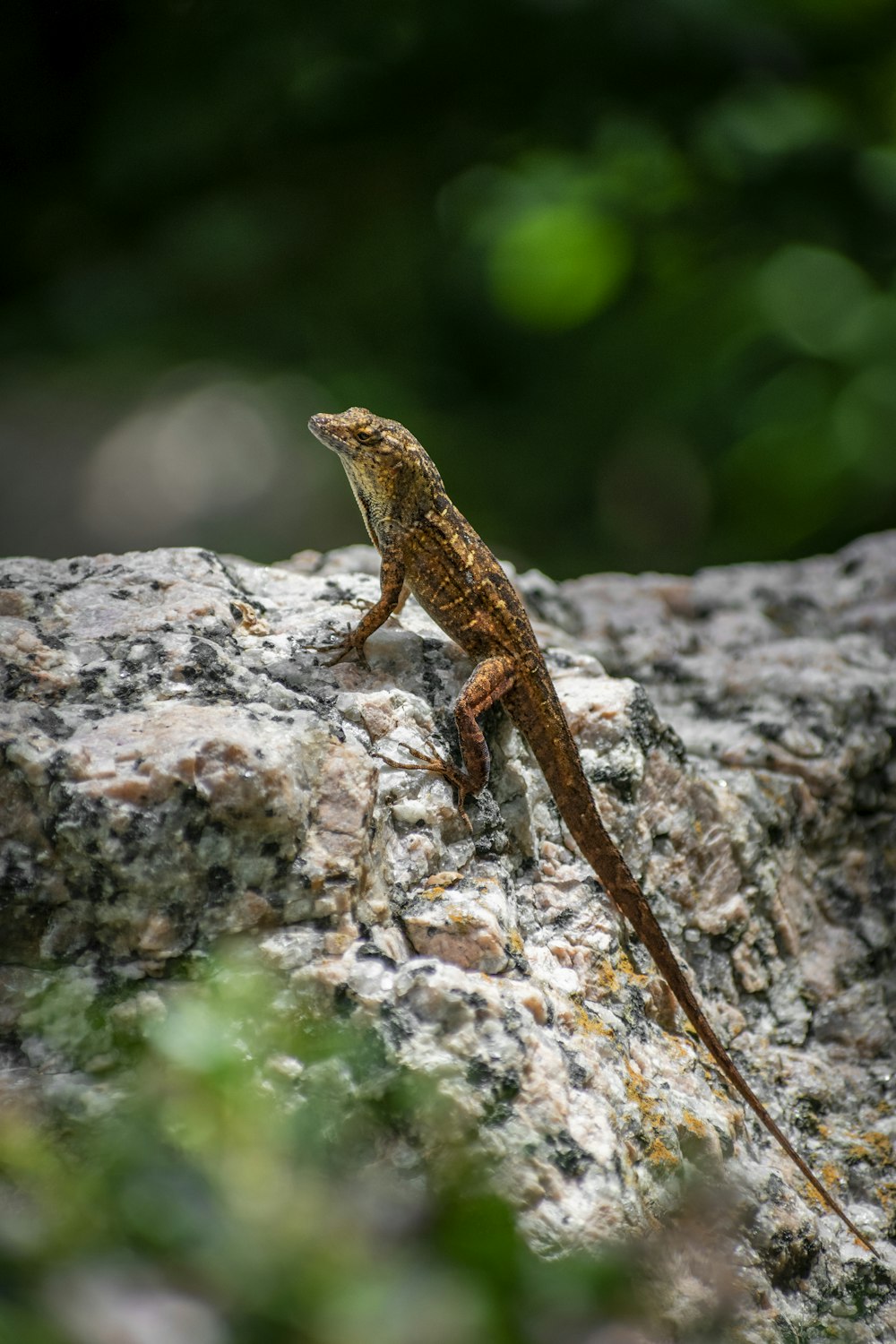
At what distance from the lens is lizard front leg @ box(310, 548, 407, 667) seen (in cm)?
284

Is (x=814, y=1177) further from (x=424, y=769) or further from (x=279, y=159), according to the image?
(x=279, y=159)

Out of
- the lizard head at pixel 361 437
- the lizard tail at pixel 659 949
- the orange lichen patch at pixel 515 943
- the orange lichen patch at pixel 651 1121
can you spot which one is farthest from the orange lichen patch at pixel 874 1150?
the lizard head at pixel 361 437

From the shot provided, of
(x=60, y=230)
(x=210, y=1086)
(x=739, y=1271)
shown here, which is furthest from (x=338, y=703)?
(x=60, y=230)

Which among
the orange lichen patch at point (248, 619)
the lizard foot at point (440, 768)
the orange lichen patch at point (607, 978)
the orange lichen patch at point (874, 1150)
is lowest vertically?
the orange lichen patch at point (874, 1150)

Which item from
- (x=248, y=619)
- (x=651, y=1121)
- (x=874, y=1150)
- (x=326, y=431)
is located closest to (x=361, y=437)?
(x=326, y=431)

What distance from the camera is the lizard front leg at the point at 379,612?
2842 mm

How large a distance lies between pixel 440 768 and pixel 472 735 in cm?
22

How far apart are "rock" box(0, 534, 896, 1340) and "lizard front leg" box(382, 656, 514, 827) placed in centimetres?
4

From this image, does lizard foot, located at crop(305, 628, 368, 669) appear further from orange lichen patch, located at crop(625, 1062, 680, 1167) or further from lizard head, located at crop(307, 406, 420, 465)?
orange lichen patch, located at crop(625, 1062, 680, 1167)

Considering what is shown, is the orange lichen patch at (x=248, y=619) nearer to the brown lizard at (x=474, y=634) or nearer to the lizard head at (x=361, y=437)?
the brown lizard at (x=474, y=634)

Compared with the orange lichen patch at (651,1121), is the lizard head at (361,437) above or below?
above

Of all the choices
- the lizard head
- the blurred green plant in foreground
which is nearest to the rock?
the lizard head

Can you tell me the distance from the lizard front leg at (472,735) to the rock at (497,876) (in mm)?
42

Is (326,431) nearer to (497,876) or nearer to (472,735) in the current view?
(472,735)
